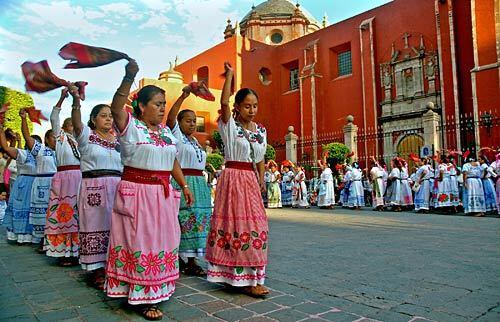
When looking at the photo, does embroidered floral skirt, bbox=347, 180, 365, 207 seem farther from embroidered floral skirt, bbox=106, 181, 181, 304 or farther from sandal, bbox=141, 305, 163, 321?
sandal, bbox=141, 305, 163, 321

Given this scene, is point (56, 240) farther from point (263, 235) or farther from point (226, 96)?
point (226, 96)

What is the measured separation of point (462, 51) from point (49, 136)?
20.1 metres

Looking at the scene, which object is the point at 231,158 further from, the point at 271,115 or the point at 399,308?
the point at 271,115

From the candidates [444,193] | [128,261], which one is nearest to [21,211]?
[128,261]

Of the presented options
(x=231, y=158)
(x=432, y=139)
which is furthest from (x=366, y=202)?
(x=231, y=158)

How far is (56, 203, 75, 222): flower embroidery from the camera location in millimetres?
4941

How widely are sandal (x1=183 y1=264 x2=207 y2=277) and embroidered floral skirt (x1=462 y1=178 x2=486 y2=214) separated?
386 inches

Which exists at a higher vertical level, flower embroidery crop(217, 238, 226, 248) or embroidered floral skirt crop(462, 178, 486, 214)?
embroidered floral skirt crop(462, 178, 486, 214)

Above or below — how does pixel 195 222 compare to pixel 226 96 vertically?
below

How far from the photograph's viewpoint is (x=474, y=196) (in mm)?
11609

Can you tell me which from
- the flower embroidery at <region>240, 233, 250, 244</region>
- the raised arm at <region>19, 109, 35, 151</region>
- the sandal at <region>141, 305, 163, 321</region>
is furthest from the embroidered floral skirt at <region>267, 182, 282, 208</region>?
the sandal at <region>141, 305, 163, 321</region>

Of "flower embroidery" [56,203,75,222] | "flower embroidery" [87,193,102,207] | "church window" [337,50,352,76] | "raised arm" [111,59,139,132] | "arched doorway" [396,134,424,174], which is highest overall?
"church window" [337,50,352,76]

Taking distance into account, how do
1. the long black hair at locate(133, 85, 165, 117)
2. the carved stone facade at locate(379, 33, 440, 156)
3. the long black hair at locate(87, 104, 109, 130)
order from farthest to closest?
the carved stone facade at locate(379, 33, 440, 156) → the long black hair at locate(87, 104, 109, 130) → the long black hair at locate(133, 85, 165, 117)

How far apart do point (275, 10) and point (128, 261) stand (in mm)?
34652
